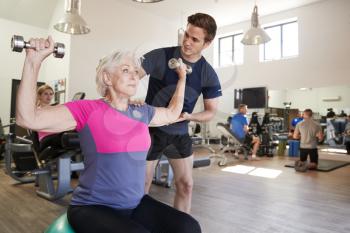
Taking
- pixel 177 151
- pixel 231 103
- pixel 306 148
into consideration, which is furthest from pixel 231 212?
pixel 231 103

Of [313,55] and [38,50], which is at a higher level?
[313,55]

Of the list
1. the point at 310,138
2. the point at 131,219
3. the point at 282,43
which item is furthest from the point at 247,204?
the point at 282,43

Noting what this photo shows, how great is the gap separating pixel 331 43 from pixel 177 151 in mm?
6571

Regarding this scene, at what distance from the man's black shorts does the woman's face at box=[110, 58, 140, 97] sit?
1.48 feet

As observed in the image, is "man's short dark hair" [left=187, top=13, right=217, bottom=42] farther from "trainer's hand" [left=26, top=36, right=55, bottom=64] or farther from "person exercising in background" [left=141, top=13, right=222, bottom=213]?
"trainer's hand" [left=26, top=36, right=55, bottom=64]

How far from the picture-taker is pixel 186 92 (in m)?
1.50

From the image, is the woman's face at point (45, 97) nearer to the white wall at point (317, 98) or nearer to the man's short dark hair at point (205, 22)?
the man's short dark hair at point (205, 22)

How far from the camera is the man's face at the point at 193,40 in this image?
1.42 meters

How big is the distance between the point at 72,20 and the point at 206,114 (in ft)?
9.12

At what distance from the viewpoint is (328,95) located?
678cm

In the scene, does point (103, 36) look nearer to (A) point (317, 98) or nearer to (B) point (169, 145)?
(A) point (317, 98)

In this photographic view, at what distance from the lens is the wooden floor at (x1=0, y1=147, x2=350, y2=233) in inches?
82.3

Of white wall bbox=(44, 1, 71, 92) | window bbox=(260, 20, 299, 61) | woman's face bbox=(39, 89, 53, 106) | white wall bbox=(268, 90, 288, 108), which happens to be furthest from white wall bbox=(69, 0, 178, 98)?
white wall bbox=(268, 90, 288, 108)

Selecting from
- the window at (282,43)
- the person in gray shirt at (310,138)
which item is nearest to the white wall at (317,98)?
the window at (282,43)
